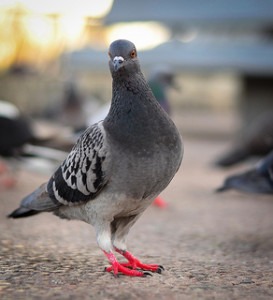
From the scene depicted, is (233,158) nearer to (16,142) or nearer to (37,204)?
(16,142)

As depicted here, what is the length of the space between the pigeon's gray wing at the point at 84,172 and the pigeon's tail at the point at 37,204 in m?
0.06

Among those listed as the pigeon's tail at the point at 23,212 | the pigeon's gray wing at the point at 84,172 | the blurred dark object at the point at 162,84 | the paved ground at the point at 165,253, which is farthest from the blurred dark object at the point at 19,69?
the pigeon's gray wing at the point at 84,172

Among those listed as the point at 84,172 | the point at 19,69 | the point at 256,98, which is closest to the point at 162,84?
the point at 84,172

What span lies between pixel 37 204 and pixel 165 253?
1159mm

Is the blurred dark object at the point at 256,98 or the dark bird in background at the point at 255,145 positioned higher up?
the blurred dark object at the point at 256,98

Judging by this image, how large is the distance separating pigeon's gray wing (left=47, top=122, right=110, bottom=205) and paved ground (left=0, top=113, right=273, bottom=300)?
0.50m

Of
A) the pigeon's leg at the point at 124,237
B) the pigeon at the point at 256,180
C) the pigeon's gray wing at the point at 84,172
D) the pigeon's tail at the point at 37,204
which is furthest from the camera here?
the pigeon at the point at 256,180

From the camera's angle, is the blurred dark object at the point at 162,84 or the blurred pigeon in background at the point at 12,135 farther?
the blurred dark object at the point at 162,84

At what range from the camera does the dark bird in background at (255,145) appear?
742cm

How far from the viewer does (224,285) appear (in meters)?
3.08

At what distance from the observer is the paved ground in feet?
9.60

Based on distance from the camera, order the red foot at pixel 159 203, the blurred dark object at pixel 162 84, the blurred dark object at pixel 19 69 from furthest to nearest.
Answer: the blurred dark object at pixel 19 69
the blurred dark object at pixel 162 84
the red foot at pixel 159 203

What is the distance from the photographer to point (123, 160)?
9.85ft

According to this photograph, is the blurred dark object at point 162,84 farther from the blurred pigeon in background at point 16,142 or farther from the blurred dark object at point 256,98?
the blurred dark object at point 256,98
